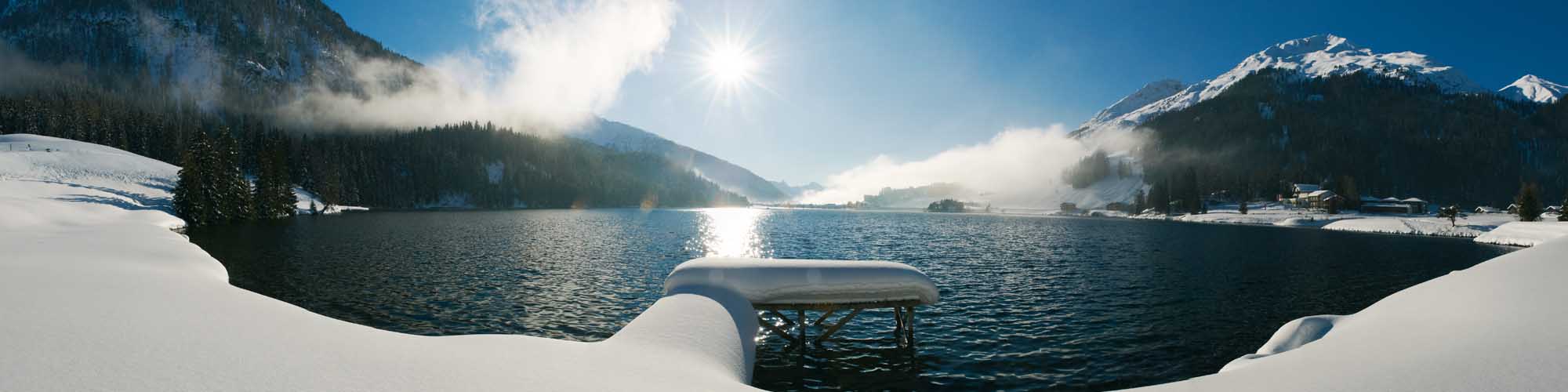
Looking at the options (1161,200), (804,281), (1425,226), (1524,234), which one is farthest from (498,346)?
(1161,200)

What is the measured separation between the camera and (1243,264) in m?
48.8

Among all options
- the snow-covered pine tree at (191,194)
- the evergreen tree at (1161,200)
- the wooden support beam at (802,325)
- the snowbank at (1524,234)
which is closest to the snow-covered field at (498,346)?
the wooden support beam at (802,325)

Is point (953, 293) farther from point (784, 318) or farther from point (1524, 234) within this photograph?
point (1524, 234)

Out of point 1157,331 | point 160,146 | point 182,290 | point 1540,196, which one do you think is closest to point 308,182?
point 160,146

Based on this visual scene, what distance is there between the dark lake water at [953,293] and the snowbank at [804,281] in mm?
2246

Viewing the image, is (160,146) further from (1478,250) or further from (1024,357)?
(1478,250)

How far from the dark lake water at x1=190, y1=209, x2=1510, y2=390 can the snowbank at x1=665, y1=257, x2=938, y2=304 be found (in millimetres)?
2246

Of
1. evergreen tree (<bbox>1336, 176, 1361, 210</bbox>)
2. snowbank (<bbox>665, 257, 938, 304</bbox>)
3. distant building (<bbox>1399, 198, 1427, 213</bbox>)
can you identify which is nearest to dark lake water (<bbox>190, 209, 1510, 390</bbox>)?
snowbank (<bbox>665, 257, 938, 304</bbox>)

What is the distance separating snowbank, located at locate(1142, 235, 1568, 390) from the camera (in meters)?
7.35

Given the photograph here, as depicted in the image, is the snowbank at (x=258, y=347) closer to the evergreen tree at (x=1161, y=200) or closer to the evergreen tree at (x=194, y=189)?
the evergreen tree at (x=194, y=189)

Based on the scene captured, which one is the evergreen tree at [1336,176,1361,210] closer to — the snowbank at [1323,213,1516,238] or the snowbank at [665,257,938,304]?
the snowbank at [1323,213,1516,238]

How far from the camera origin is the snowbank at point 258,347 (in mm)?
5445

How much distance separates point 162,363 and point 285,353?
1.09 metres

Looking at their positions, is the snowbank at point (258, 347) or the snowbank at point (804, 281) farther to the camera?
the snowbank at point (804, 281)
